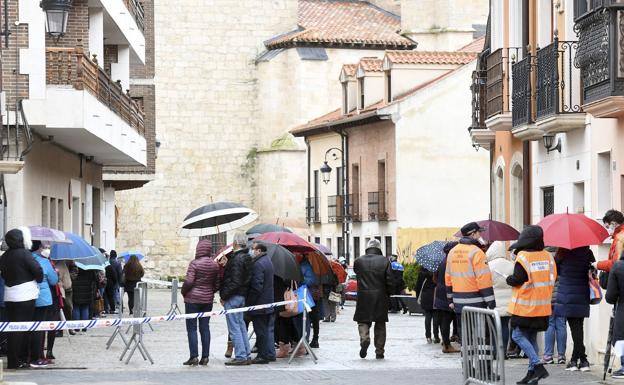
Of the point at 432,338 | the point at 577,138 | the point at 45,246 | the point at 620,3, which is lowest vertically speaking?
the point at 432,338

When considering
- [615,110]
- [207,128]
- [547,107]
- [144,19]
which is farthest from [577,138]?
[207,128]

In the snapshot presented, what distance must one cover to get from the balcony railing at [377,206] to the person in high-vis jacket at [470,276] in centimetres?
3455

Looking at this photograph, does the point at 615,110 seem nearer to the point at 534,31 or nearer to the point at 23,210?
the point at 534,31

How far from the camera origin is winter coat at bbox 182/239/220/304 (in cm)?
1997

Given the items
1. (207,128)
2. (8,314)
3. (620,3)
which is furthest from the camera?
(207,128)

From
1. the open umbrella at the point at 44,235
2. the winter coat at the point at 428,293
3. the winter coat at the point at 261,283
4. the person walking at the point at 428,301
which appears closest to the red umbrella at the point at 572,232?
the winter coat at the point at 261,283

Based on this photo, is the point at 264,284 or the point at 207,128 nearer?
the point at 264,284

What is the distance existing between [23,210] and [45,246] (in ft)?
20.0

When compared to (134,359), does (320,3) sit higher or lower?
higher

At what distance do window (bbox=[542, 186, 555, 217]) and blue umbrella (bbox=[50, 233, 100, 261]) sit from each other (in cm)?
675

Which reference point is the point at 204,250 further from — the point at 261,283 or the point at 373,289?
→ the point at 373,289

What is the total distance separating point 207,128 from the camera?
69.6 metres

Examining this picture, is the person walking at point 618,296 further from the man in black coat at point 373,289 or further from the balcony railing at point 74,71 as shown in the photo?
the balcony railing at point 74,71

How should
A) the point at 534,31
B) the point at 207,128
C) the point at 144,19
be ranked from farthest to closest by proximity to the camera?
1. the point at 207,128
2. the point at 144,19
3. the point at 534,31
